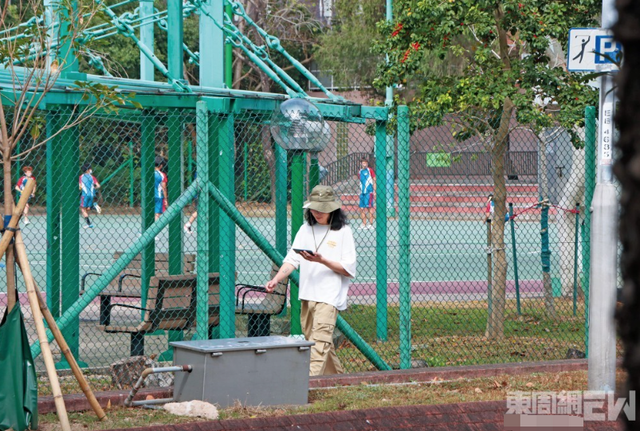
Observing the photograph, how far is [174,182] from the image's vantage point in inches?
419

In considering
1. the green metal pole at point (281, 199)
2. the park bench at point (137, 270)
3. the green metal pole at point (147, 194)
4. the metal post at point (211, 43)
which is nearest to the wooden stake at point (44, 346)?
the green metal pole at point (147, 194)

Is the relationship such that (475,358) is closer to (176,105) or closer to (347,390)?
(347,390)

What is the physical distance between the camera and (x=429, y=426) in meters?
6.43

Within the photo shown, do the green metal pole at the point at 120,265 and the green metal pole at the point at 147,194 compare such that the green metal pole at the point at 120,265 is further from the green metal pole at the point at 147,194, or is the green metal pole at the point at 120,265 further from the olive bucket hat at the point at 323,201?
the green metal pole at the point at 147,194

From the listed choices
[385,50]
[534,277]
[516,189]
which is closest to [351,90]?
[534,277]

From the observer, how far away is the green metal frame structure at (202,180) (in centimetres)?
794

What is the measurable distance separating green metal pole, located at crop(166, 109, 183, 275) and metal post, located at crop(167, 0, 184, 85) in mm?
532

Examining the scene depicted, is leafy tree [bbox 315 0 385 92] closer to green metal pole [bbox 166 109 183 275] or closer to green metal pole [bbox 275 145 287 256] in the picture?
green metal pole [bbox 275 145 287 256]

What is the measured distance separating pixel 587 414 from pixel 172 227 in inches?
218

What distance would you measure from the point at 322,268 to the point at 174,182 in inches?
132

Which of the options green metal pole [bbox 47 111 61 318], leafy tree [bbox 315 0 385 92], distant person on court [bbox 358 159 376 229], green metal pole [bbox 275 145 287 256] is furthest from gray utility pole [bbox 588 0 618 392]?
leafy tree [bbox 315 0 385 92]

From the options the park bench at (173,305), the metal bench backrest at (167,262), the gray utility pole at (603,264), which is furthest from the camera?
the metal bench backrest at (167,262)

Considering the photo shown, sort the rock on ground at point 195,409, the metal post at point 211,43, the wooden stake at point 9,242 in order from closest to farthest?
the wooden stake at point 9,242 < the rock on ground at point 195,409 < the metal post at point 211,43

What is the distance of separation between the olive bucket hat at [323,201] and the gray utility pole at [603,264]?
2100 mm
